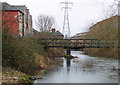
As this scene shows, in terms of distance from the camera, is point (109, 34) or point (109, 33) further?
point (109, 33)

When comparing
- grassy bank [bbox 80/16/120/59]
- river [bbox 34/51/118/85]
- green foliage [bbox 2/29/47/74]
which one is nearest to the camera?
green foliage [bbox 2/29/47/74]

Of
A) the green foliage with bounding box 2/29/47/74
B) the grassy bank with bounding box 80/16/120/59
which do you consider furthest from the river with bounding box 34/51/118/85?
the grassy bank with bounding box 80/16/120/59

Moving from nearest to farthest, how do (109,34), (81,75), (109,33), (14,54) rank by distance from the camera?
1. (14,54)
2. (81,75)
3. (109,34)
4. (109,33)

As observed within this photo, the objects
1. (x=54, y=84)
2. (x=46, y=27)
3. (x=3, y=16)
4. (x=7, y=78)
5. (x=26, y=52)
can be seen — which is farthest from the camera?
(x=46, y=27)

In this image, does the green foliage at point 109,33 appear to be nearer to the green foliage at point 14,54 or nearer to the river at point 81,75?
the river at point 81,75

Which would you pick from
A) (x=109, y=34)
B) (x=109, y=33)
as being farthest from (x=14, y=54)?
(x=109, y=33)

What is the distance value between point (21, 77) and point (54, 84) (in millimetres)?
2444

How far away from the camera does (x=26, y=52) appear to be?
18.3 meters

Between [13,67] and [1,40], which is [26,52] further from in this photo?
[1,40]

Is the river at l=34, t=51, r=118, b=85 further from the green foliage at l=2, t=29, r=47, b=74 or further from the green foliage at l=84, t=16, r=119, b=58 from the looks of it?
the green foliage at l=84, t=16, r=119, b=58

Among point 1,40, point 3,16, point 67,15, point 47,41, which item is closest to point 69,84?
point 1,40

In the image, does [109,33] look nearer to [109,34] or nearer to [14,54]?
[109,34]

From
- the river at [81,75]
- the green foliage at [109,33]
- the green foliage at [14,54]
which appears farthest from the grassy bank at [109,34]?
the green foliage at [14,54]

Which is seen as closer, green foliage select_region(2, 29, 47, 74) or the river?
green foliage select_region(2, 29, 47, 74)
